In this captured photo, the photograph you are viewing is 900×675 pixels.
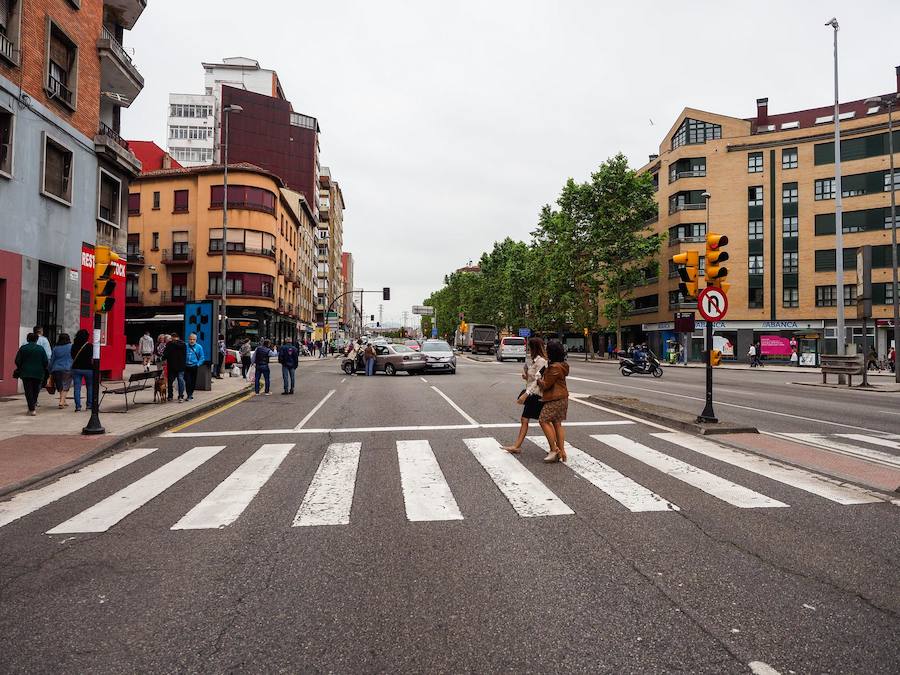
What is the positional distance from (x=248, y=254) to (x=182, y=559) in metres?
45.5

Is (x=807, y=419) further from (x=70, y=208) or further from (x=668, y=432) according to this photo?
(x=70, y=208)

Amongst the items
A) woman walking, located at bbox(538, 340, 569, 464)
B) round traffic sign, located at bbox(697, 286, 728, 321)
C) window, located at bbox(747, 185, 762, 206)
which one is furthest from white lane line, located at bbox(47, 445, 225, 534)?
window, located at bbox(747, 185, 762, 206)

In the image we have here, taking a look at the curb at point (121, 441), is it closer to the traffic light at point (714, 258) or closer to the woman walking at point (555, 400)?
the woman walking at point (555, 400)

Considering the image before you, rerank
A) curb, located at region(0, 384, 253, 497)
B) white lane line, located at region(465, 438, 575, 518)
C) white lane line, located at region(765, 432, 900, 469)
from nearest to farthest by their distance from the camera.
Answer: white lane line, located at region(465, 438, 575, 518), curb, located at region(0, 384, 253, 497), white lane line, located at region(765, 432, 900, 469)

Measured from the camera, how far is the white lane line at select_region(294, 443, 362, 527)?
200 inches

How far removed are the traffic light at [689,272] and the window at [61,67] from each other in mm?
17218

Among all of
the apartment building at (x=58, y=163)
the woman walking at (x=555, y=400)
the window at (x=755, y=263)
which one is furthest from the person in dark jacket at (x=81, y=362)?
the window at (x=755, y=263)

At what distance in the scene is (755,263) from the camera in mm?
49812

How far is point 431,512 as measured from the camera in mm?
5199

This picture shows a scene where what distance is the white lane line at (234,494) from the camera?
16.4ft

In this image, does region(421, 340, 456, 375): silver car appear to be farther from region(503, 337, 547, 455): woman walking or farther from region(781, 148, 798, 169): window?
region(781, 148, 798, 169): window

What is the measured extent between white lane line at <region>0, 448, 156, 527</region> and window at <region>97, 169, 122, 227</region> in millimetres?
14637

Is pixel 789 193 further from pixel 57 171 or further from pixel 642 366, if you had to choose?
pixel 57 171

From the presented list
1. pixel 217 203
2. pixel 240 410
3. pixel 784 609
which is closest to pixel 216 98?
pixel 217 203
